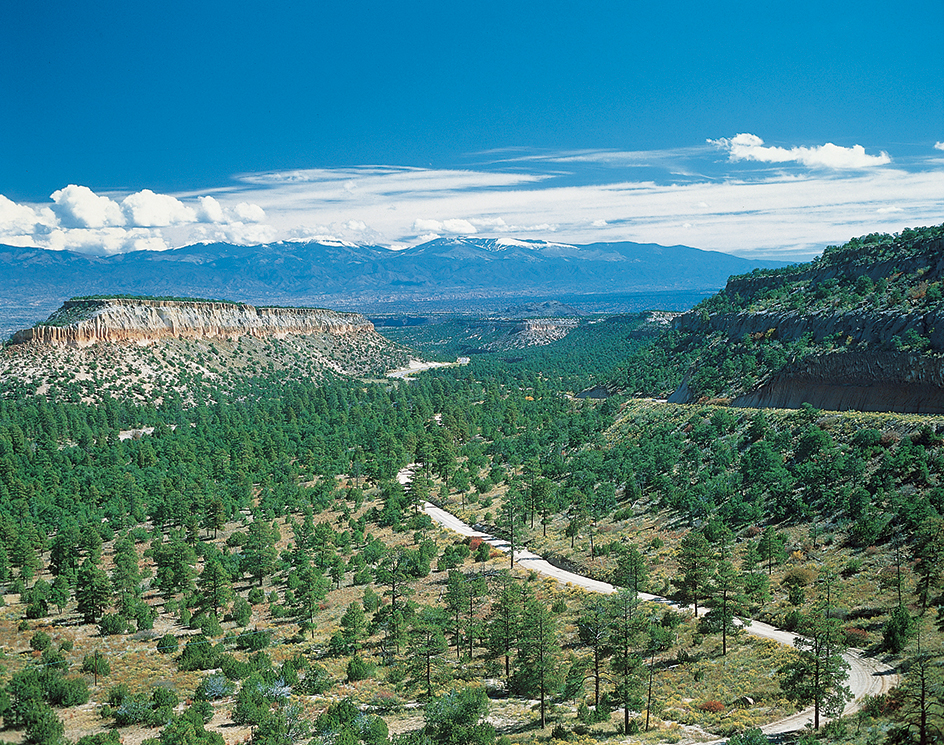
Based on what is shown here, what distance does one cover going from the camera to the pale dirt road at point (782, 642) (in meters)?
36.2

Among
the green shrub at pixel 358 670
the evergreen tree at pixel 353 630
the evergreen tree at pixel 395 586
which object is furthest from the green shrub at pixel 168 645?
the evergreen tree at pixel 395 586

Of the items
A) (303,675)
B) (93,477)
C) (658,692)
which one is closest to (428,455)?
(93,477)

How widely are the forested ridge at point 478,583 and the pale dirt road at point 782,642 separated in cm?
98

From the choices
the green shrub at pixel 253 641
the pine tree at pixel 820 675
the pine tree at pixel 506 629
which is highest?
the pine tree at pixel 820 675

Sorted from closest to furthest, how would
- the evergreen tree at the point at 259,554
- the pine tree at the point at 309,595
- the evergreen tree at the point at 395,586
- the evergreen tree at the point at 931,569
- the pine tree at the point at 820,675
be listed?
the pine tree at the point at 820,675 < the evergreen tree at the point at 931,569 < the evergreen tree at the point at 395,586 < the pine tree at the point at 309,595 < the evergreen tree at the point at 259,554

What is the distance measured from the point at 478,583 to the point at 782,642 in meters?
22.7

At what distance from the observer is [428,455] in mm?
115812

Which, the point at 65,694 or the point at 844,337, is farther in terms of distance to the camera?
the point at 844,337

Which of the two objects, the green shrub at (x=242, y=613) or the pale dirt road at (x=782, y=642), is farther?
the green shrub at (x=242, y=613)

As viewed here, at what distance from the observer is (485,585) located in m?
61.4

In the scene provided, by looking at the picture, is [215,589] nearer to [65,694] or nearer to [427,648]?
[65,694]

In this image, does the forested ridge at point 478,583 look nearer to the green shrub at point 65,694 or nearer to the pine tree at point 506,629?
the green shrub at point 65,694

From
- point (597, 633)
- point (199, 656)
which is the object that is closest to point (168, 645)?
point (199, 656)

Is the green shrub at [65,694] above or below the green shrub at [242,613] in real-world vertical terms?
above
